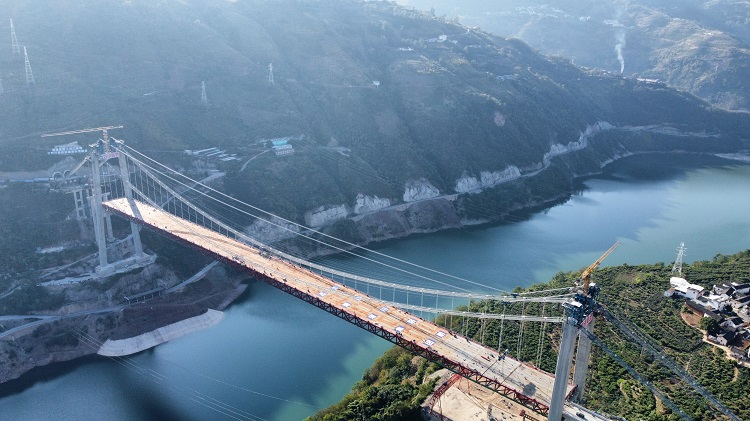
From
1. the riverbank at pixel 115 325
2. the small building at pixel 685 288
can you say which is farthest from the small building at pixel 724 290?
the riverbank at pixel 115 325

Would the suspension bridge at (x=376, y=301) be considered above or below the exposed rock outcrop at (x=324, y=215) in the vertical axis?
above

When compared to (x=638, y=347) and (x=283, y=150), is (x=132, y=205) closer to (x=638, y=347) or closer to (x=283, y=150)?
(x=283, y=150)

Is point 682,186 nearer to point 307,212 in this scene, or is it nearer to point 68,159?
point 307,212

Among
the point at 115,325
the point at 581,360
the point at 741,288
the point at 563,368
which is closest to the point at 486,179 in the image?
the point at 741,288

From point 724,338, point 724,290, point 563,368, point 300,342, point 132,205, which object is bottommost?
point 300,342

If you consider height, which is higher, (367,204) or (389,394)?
(367,204)

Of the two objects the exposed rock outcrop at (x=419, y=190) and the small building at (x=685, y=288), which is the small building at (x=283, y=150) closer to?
Answer: the exposed rock outcrop at (x=419, y=190)
